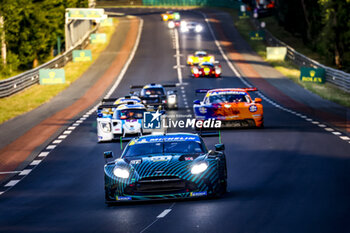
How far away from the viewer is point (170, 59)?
75.6m

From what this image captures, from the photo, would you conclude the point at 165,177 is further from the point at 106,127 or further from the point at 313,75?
the point at 313,75

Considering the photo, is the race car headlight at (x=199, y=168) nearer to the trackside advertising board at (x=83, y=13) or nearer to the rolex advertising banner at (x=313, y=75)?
the rolex advertising banner at (x=313, y=75)

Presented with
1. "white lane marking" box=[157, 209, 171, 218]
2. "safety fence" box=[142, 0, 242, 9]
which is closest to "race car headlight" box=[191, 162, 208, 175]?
"white lane marking" box=[157, 209, 171, 218]

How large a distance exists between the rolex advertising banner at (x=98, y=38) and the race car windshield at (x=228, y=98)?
62.7 metres

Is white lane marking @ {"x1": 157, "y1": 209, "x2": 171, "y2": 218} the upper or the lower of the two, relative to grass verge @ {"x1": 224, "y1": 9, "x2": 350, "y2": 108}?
upper

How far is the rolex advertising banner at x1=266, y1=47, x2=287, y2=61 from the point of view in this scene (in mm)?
74438

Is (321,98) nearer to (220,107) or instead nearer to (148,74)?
(220,107)

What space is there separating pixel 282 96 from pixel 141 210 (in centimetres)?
3475

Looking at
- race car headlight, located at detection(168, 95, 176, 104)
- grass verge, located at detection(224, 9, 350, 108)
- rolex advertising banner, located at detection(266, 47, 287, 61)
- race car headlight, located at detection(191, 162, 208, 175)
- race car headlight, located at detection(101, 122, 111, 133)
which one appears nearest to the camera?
race car headlight, located at detection(191, 162, 208, 175)

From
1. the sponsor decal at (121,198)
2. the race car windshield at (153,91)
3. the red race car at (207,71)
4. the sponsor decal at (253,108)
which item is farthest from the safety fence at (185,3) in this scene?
the sponsor decal at (121,198)

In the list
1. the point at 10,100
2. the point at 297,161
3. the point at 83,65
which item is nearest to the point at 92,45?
the point at 83,65

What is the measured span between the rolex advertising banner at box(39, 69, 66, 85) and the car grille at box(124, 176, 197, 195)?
4430 cm

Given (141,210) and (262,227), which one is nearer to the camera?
(262,227)

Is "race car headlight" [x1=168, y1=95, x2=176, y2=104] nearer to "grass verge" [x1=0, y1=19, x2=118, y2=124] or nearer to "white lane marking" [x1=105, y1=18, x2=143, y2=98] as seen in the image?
"grass verge" [x1=0, y1=19, x2=118, y2=124]
